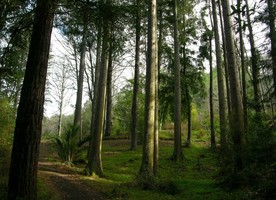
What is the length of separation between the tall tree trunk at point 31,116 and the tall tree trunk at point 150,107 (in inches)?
175

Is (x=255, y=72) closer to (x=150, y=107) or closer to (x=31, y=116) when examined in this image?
(x=150, y=107)

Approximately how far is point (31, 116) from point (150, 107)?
16.1ft

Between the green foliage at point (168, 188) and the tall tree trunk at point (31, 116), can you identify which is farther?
the green foliage at point (168, 188)

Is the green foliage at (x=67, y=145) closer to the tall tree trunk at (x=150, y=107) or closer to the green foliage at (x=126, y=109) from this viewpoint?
the tall tree trunk at (x=150, y=107)

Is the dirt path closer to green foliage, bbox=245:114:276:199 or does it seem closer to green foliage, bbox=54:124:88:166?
green foliage, bbox=54:124:88:166

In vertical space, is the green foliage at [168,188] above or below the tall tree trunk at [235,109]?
below

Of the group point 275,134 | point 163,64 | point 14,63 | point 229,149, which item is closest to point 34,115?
point 14,63

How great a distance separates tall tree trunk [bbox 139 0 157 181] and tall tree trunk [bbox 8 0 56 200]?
4433 mm

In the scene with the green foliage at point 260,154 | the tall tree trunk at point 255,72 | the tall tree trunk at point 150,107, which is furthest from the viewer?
the tall tree trunk at point 255,72

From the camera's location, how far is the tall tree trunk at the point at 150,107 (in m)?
8.86

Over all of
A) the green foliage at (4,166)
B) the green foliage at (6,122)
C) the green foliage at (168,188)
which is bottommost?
the green foliage at (168,188)

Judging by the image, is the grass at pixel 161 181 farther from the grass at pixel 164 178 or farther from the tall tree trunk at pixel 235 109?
the tall tree trunk at pixel 235 109

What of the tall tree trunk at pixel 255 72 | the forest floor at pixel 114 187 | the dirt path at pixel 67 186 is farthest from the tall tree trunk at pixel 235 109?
the dirt path at pixel 67 186

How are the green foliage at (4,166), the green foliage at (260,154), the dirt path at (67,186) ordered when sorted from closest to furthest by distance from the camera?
the green foliage at (4,166) < the green foliage at (260,154) < the dirt path at (67,186)
